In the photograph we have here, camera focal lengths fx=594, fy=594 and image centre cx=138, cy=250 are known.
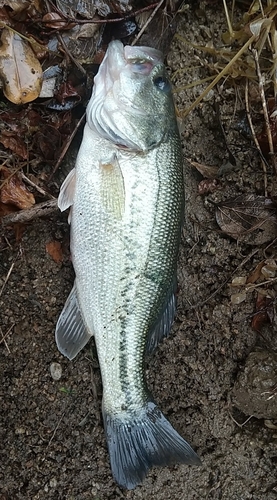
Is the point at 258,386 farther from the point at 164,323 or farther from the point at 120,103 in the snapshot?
the point at 120,103

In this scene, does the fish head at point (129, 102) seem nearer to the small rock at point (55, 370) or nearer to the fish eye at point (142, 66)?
the fish eye at point (142, 66)

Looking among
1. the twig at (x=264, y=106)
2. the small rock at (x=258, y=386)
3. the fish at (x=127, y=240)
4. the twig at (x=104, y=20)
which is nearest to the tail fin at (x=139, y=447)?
the fish at (x=127, y=240)

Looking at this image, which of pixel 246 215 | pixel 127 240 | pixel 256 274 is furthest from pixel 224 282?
pixel 127 240

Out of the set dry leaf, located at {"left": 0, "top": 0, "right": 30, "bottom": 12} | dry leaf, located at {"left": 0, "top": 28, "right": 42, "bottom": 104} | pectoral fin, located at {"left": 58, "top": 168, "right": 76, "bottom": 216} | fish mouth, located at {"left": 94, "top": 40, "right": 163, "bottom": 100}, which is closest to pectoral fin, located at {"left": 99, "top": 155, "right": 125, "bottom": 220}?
pectoral fin, located at {"left": 58, "top": 168, "right": 76, "bottom": 216}

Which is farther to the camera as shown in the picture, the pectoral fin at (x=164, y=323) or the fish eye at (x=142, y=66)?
the pectoral fin at (x=164, y=323)

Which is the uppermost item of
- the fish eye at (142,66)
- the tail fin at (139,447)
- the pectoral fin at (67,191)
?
the fish eye at (142,66)

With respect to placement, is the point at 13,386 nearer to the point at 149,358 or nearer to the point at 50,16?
the point at 149,358

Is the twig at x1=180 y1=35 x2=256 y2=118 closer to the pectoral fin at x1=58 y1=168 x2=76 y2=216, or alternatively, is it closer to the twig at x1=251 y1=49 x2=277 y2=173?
the twig at x1=251 y1=49 x2=277 y2=173
